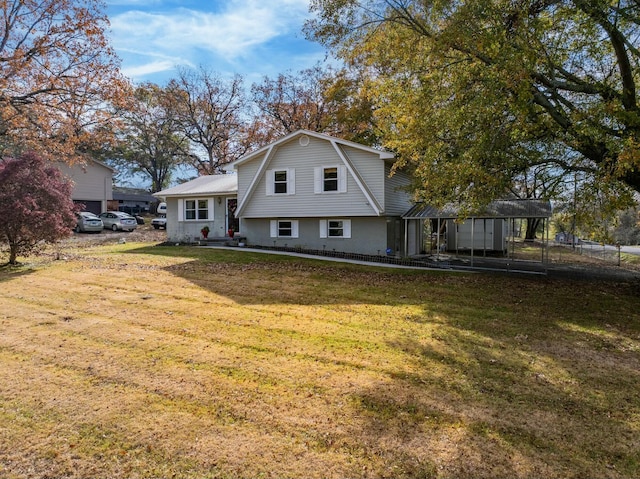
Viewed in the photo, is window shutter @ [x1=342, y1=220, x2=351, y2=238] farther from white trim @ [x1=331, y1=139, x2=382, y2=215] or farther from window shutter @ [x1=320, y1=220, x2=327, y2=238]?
white trim @ [x1=331, y1=139, x2=382, y2=215]

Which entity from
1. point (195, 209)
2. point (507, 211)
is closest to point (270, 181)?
point (195, 209)

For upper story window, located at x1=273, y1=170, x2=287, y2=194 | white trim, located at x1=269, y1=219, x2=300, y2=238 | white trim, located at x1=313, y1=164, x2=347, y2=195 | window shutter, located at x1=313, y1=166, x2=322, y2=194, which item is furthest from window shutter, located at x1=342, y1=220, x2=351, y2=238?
upper story window, located at x1=273, y1=170, x2=287, y2=194

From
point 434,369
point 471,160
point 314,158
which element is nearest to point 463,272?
point 471,160

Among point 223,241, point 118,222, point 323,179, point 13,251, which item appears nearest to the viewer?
point 13,251

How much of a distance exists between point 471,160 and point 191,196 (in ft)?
57.9

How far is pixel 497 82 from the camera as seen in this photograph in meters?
7.98

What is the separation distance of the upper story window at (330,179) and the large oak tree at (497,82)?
6315 mm

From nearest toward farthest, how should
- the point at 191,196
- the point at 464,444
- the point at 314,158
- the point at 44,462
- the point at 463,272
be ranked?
the point at 44,462
the point at 464,444
the point at 463,272
the point at 314,158
the point at 191,196

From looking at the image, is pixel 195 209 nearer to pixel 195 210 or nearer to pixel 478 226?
pixel 195 210

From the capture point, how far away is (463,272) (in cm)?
1460

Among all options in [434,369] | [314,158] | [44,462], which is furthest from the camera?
[314,158]

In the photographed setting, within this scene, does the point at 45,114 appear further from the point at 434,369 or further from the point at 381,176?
the point at 434,369

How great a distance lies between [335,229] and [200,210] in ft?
28.8

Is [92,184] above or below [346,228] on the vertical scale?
above
